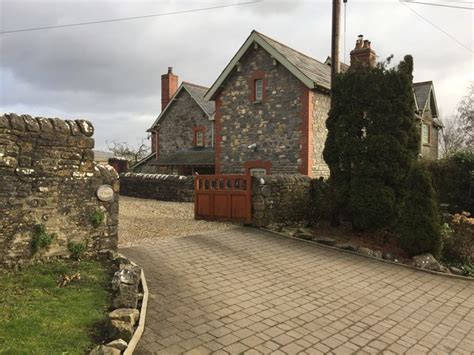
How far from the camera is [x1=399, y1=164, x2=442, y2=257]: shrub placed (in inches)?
387

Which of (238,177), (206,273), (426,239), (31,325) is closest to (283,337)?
(206,273)

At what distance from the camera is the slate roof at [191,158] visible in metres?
23.9

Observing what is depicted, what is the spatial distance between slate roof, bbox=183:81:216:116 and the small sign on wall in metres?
19.7

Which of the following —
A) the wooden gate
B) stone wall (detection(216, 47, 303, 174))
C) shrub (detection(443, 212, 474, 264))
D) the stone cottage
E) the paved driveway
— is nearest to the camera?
the paved driveway

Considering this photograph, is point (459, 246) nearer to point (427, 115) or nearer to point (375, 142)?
point (375, 142)

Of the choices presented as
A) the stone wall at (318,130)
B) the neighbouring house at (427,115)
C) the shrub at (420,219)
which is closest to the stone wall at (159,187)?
the stone wall at (318,130)

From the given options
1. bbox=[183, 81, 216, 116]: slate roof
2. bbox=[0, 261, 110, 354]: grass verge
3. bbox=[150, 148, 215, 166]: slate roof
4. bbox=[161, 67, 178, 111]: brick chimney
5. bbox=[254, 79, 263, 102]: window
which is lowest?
bbox=[0, 261, 110, 354]: grass verge

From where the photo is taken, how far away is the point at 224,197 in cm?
1223

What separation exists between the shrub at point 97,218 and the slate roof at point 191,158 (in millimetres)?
15807

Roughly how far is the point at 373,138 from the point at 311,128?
6.50 metres

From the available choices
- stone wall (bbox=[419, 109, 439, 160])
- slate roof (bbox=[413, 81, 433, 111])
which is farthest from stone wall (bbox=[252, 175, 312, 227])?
slate roof (bbox=[413, 81, 433, 111])

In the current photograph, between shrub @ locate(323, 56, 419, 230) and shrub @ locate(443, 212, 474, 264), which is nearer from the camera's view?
shrub @ locate(443, 212, 474, 264)

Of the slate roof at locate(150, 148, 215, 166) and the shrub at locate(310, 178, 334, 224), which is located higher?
the slate roof at locate(150, 148, 215, 166)

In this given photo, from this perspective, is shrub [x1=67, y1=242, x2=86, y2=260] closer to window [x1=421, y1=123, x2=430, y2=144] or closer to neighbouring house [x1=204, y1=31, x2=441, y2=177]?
neighbouring house [x1=204, y1=31, x2=441, y2=177]
